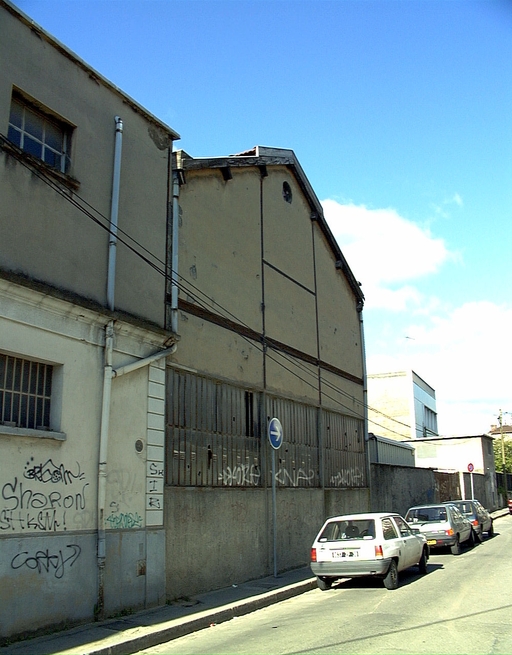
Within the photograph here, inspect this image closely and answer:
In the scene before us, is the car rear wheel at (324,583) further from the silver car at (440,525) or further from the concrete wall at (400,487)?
the concrete wall at (400,487)

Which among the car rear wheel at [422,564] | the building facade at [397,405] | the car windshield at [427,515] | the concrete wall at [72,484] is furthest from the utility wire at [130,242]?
the building facade at [397,405]

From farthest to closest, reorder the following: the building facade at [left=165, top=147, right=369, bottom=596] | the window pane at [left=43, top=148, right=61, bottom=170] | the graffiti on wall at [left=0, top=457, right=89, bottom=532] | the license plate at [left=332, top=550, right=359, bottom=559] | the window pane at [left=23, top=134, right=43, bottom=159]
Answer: the building facade at [left=165, top=147, right=369, bottom=596], the license plate at [left=332, top=550, right=359, bottom=559], the window pane at [left=43, top=148, right=61, bottom=170], the window pane at [left=23, top=134, right=43, bottom=159], the graffiti on wall at [left=0, top=457, right=89, bottom=532]

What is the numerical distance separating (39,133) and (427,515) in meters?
14.0

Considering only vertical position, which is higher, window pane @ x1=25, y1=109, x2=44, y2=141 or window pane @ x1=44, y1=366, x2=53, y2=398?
window pane @ x1=25, y1=109, x2=44, y2=141

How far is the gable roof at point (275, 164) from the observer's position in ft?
43.9

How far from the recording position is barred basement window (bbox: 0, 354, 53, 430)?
8.80m

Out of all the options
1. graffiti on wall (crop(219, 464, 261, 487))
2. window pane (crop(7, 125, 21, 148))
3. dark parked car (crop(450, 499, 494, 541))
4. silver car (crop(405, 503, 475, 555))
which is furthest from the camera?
dark parked car (crop(450, 499, 494, 541))

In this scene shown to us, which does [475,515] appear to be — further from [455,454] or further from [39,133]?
[455,454]

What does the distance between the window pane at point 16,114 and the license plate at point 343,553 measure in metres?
9.04

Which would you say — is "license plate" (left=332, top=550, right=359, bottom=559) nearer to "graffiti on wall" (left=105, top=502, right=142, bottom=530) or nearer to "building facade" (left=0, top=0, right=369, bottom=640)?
"building facade" (left=0, top=0, right=369, bottom=640)

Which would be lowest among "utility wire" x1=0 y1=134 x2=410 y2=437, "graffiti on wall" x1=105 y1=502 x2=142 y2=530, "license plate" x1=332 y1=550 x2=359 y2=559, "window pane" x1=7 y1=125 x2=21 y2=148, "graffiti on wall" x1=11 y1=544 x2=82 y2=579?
"license plate" x1=332 y1=550 x2=359 y2=559

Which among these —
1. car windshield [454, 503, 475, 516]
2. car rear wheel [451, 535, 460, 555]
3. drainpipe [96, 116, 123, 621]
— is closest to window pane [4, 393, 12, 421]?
drainpipe [96, 116, 123, 621]

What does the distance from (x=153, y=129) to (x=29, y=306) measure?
491 centimetres

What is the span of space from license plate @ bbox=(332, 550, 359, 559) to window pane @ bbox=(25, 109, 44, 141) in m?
8.76
